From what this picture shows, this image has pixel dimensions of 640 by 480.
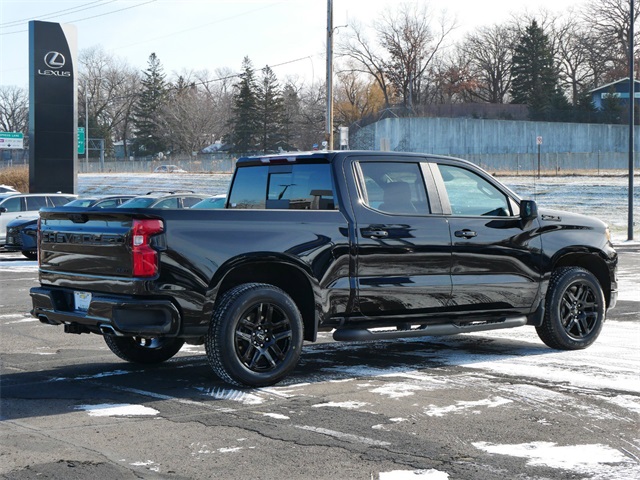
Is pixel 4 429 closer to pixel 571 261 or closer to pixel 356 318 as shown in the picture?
pixel 356 318

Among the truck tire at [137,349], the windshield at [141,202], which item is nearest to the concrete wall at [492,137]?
the windshield at [141,202]

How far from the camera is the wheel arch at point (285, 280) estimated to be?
759 cm

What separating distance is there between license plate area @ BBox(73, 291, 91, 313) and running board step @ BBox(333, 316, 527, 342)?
2055 mm

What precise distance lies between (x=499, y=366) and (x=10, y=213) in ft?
65.6

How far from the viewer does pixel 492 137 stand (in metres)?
80.6

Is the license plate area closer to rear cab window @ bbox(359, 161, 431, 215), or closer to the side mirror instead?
rear cab window @ bbox(359, 161, 431, 215)

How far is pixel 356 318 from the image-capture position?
26.4 feet

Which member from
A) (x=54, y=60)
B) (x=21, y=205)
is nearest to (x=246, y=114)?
(x=54, y=60)

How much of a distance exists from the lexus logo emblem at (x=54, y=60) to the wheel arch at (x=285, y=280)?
31.3 metres

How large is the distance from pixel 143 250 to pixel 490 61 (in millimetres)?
99586

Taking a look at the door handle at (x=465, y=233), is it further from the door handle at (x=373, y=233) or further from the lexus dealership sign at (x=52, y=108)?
the lexus dealership sign at (x=52, y=108)

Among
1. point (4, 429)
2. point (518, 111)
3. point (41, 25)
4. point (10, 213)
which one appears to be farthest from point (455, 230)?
point (518, 111)

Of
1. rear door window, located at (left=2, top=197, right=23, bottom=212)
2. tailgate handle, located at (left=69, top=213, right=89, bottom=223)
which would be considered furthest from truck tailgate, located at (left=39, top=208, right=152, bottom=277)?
rear door window, located at (left=2, top=197, right=23, bottom=212)

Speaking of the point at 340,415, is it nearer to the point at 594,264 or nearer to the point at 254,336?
the point at 254,336
